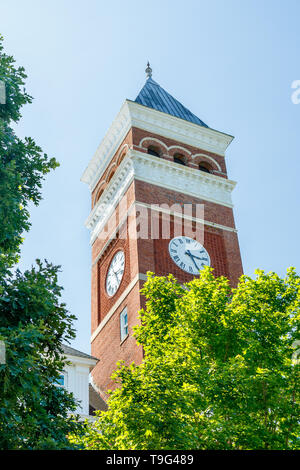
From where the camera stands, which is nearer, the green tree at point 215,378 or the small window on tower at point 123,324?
the green tree at point 215,378

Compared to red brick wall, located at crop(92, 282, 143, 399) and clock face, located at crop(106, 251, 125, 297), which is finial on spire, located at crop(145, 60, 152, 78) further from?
red brick wall, located at crop(92, 282, 143, 399)

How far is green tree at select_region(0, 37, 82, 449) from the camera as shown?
11039 millimetres

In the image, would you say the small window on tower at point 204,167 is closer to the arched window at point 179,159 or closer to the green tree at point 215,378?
the arched window at point 179,159

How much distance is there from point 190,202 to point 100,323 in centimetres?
758

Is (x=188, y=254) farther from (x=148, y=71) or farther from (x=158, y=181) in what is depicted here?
(x=148, y=71)

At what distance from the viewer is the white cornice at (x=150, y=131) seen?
3634cm

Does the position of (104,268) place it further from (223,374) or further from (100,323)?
(223,374)

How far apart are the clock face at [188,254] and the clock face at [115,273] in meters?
2.51

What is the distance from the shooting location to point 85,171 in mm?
40062

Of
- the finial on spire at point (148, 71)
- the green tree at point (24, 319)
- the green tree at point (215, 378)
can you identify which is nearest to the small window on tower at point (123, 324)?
the green tree at point (215, 378)

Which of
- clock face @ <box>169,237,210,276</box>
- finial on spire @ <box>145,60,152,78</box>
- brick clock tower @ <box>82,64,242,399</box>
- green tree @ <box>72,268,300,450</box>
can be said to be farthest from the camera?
finial on spire @ <box>145,60,152,78</box>

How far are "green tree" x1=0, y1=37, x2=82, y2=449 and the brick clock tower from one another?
13.9 meters

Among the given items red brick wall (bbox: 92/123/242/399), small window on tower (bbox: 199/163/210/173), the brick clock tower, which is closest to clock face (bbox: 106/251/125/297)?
the brick clock tower

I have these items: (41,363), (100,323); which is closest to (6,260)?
(41,363)
